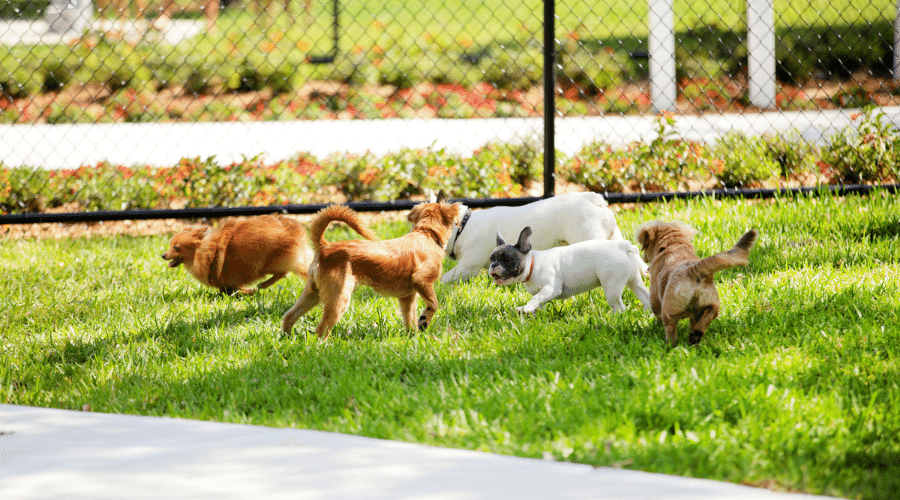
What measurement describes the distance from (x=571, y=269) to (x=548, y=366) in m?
0.78

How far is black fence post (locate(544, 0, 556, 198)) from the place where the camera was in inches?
230

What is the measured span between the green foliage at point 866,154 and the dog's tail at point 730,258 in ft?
12.8

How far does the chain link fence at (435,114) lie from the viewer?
6.82 metres

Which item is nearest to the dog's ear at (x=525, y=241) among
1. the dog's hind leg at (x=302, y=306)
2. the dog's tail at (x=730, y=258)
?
the dog's tail at (x=730, y=258)

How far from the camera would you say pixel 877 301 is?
→ 12.3ft

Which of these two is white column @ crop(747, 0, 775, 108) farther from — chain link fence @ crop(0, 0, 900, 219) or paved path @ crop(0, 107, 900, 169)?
paved path @ crop(0, 107, 900, 169)

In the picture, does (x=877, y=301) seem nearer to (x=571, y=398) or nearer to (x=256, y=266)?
(x=571, y=398)

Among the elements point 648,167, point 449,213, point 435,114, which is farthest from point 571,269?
point 435,114

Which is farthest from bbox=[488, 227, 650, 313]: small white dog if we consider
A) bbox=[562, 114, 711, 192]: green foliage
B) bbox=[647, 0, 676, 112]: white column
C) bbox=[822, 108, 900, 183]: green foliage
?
bbox=[647, 0, 676, 112]: white column

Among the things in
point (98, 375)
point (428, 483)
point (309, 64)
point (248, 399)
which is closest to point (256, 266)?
point (98, 375)

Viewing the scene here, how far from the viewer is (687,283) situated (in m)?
3.17

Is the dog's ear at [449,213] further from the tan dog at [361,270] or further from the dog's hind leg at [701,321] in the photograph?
the dog's hind leg at [701,321]

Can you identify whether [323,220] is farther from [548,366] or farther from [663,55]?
[663,55]

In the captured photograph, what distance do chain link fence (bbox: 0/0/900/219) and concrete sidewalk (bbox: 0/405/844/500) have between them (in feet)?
12.6
